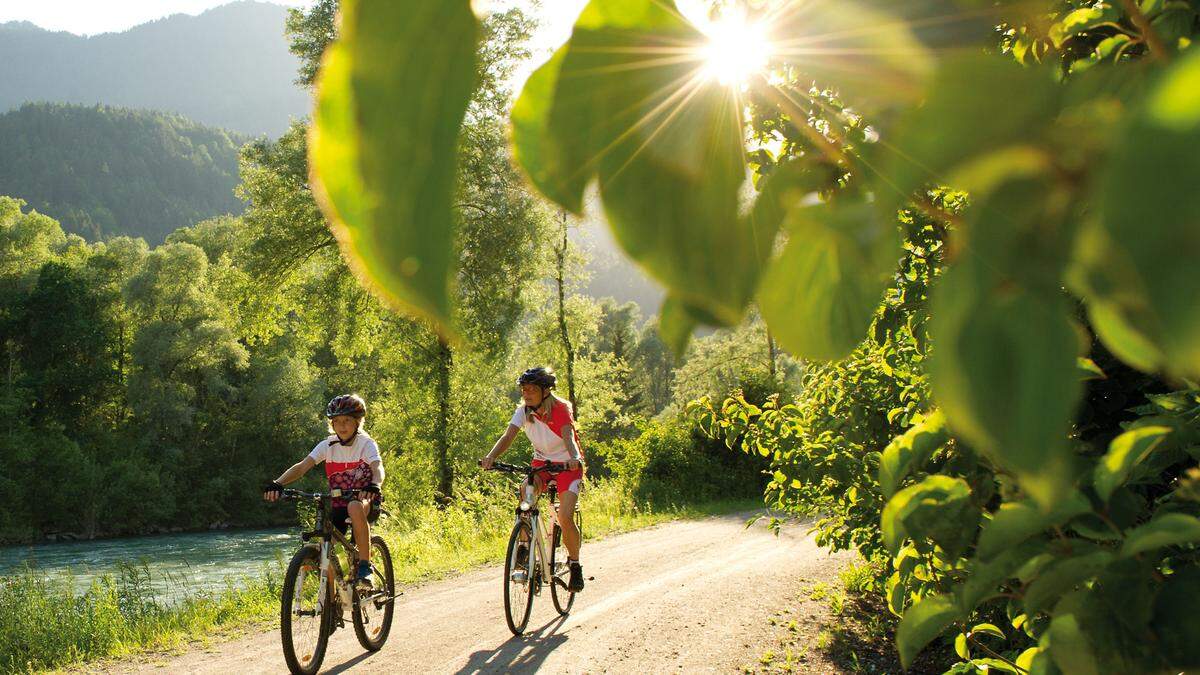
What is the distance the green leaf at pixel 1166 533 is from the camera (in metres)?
0.55

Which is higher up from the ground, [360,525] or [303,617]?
[360,525]

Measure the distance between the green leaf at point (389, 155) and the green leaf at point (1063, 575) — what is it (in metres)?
0.59

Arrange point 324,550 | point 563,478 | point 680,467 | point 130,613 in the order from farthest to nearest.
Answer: point 680,467, point 130,613, point 563,478, point 324,550

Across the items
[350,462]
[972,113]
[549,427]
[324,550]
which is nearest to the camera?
[972,113]

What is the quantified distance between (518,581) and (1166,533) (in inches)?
241

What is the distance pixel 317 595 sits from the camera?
5.82 metres

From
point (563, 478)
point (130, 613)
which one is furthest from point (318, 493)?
point (130, 613)

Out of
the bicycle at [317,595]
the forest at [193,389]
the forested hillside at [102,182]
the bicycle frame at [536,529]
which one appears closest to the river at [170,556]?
the forest at [193,389]

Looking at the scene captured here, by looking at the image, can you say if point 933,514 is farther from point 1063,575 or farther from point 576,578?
point 576,578


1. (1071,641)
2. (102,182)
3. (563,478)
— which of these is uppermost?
(102,182)

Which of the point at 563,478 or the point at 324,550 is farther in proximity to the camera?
the point at 563,478

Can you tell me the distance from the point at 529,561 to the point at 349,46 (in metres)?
6.63

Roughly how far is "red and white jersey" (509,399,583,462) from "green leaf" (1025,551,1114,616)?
570 centimetres

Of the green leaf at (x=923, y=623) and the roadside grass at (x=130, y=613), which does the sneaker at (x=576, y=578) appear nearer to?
the roadside grass at (x=130, y=613)
